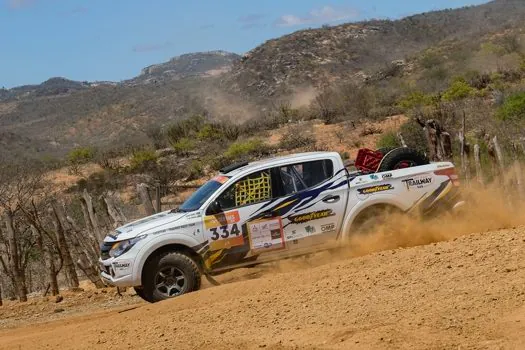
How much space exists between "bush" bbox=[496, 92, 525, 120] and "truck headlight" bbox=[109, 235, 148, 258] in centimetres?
1743

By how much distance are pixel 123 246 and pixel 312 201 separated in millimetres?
2709

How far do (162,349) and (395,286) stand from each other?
250cm

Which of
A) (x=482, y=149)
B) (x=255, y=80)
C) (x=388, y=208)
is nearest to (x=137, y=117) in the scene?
(x=255, y=80)

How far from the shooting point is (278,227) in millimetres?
10547

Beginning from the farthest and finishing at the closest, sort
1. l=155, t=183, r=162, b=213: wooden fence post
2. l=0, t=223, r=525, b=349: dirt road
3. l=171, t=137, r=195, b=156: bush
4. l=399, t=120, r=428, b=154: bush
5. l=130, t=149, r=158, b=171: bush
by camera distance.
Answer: l=171, t=137, r=195, b=156: bush, l=130, t=149, r=158, b=171: bush, l=399, t=120, r=428, b=154: bush, l=155, t=183, r=162, b=213: wooden fence post, l=0, t=223, r=525, b=349: dirt road

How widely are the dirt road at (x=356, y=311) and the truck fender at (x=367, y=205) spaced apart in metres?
0.80

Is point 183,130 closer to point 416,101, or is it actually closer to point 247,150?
point 247,150

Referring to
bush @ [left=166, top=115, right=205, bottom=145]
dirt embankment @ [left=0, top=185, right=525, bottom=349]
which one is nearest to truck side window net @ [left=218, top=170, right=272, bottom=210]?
dirt embankment @ [left=0, top=185, right=525, bottom=349]

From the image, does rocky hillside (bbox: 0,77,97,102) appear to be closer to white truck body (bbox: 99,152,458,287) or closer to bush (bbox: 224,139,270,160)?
bush (bbox: 224,139,270,160)

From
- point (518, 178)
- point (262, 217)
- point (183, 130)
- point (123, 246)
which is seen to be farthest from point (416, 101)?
point (123, 246)

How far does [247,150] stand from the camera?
32.6m

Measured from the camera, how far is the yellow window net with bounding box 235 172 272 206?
34.7ft

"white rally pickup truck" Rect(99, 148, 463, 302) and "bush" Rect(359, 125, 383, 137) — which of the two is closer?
"white rally pickup truck" Rect(99, 148, 463, 302)

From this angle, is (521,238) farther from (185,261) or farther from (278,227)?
(185,261)
